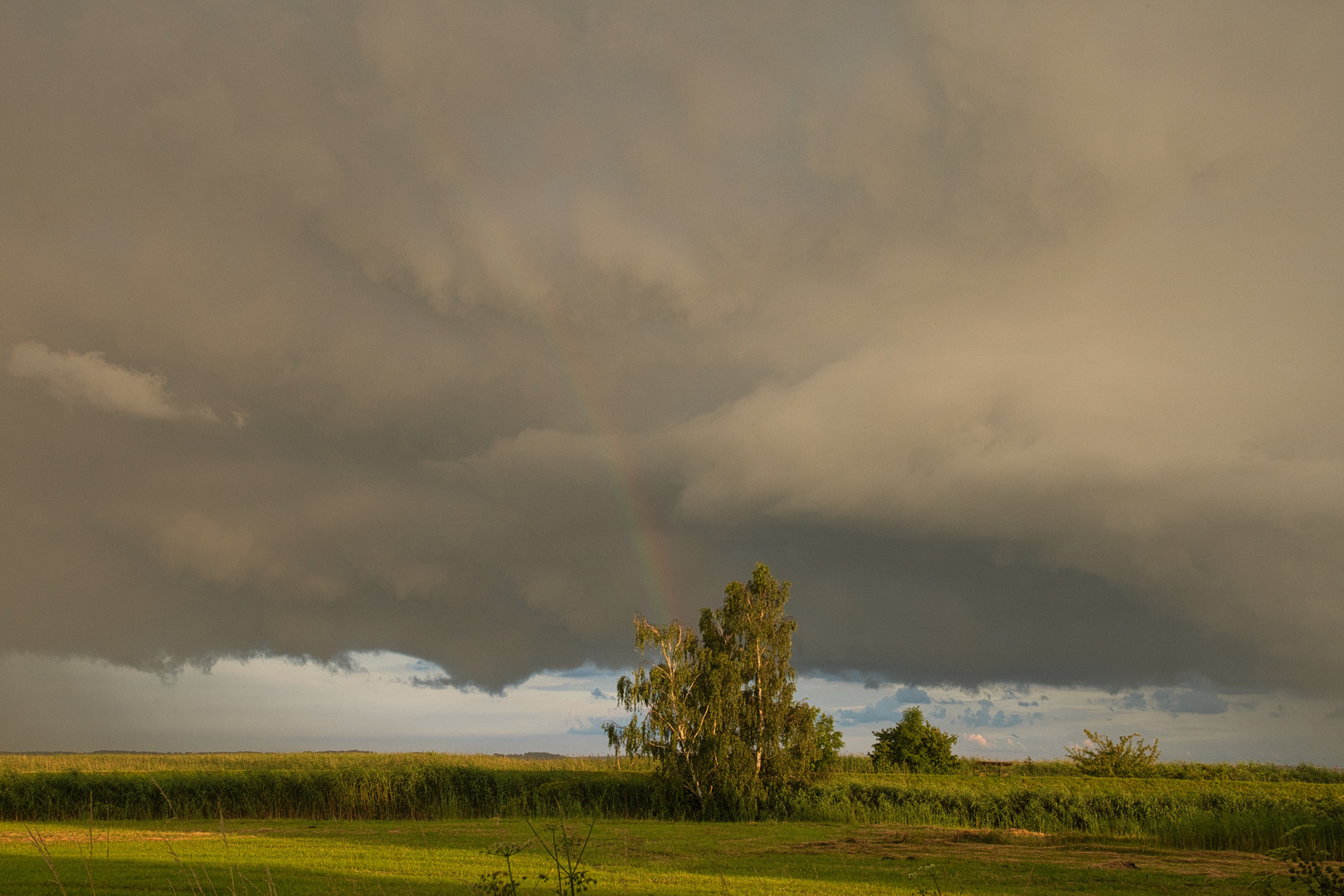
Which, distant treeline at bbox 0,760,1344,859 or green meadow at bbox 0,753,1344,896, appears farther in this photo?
distant treeline at bbox 0,760,1344,859

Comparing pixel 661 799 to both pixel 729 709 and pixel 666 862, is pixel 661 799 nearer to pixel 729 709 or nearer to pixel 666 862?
pixel 729 709

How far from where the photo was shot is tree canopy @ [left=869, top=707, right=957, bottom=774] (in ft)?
219

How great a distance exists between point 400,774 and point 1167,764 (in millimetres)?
53883

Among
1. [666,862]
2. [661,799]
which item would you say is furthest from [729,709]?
[666,862]

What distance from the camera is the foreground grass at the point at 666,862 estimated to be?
65.2ft

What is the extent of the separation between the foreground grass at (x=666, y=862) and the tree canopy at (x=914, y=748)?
2714 centimetres

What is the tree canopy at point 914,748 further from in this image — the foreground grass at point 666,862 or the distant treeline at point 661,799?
the foreground grass at point 666,862

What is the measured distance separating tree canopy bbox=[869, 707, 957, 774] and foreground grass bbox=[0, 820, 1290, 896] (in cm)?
2714

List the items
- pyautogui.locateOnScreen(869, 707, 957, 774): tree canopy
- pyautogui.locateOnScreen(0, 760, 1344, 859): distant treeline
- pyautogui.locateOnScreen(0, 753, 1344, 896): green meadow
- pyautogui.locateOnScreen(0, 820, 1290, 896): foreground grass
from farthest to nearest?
pyautogui.locateOnScreen(869, 707, 957, 774): tree canopy, pyautogui.locateOnScreen(0, 760, 1344, 859): distant treeline, pyautogui.locateOnScreen(0, 753, 1344, 896): green meadow, pyautogui.locateOnScreen(0, 820, 1290, 896): foreground grass

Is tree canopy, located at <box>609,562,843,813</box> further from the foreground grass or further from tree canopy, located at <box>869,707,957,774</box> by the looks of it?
tree canopy, located at <box>869,707,957,774</box>

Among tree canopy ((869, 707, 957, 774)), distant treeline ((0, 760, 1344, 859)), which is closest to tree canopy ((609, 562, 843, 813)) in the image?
distant treeline ((0, 760, 1344, 859))

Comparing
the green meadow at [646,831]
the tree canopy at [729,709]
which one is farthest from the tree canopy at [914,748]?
the tree canopy at [729,709]

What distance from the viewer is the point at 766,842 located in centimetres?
3444

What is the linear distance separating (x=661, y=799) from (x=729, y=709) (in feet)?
23.5
